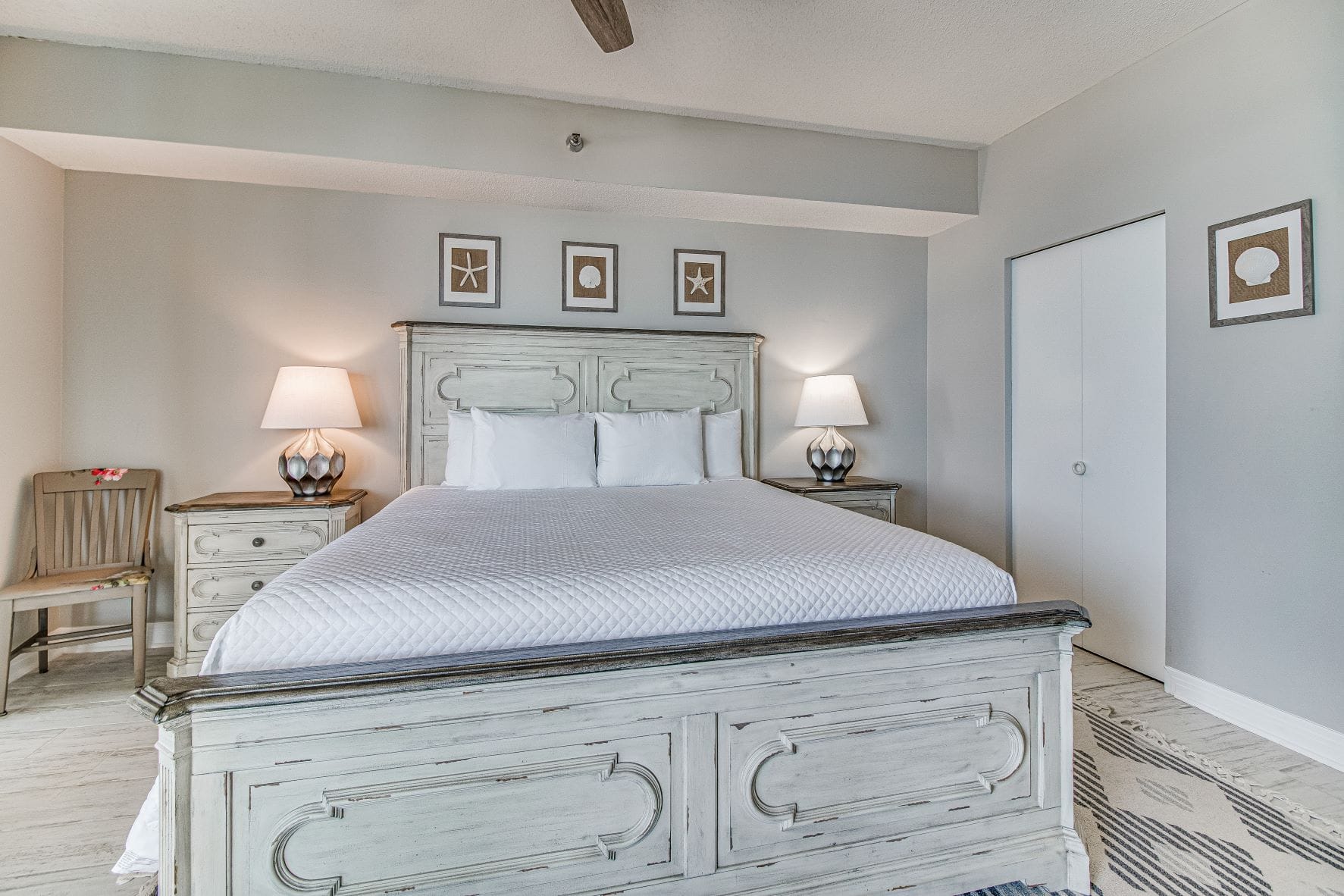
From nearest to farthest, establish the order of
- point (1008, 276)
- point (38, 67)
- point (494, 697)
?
point (494, 697) < point (38, 67) < point (1008, 276)

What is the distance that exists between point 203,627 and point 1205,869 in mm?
3498

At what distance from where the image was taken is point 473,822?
1.13m

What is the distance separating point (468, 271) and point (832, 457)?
2252mm

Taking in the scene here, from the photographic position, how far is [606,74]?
9.02ft

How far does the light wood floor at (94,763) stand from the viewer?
1.54 meters

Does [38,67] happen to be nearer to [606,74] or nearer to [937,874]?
[606,74]

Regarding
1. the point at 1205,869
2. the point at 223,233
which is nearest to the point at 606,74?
the point at 223,233

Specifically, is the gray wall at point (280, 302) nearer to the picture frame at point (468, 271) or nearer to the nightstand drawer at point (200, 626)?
the picture frame at point (468, 271)

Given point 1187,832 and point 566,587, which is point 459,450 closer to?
point 566,587

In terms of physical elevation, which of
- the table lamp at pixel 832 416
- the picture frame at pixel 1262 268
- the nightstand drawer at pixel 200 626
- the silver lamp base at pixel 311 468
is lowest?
the nightstand drawer at pixel 200 626

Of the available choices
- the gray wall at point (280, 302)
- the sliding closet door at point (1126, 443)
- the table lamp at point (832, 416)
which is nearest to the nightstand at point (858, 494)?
the table lamp at point (832, 416)

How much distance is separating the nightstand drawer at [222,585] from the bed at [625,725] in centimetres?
141

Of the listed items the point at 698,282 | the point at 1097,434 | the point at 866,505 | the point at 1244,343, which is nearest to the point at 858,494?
the point at 866,505

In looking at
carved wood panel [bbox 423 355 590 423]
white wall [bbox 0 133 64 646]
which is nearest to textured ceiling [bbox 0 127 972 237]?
white wall [bbox 0 133 64 646]
